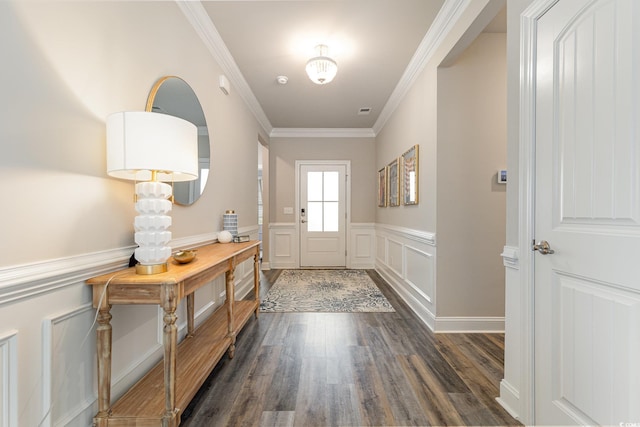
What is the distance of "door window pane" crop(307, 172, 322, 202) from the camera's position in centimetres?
527

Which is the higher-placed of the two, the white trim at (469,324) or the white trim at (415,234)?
the white trim at (415,234)

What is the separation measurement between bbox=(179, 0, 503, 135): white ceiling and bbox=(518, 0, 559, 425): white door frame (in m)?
1.00

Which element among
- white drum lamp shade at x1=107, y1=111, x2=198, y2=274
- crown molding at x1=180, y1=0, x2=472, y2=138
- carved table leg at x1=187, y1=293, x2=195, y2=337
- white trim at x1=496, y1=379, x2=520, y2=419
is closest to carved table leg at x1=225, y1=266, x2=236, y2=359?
carved table leg at x1=187, y1=293, x2=195, y2=337

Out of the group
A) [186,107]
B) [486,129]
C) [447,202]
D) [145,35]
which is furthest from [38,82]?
[486,129]

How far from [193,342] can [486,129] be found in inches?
114

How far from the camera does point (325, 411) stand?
1455 millimetres

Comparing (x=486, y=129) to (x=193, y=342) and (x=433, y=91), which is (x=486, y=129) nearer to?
(x=433, y=91)

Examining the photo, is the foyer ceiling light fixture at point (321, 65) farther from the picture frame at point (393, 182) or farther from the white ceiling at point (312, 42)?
the picture frame at point (393, 182)

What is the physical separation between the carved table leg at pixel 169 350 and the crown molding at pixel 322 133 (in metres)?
4.36

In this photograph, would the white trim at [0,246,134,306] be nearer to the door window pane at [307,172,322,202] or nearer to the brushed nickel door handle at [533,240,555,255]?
the brushed nickel door handle at [533,240,555,255]

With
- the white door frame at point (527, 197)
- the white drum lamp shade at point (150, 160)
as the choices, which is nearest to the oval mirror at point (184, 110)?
the white drum lamp shade at point (150, 160)

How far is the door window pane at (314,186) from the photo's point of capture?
5.27m

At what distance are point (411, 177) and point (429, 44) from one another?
4.18 ft

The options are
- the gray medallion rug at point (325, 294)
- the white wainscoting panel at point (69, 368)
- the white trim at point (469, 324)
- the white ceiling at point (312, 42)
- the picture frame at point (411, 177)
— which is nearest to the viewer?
the white wainscoting panel at point (69, 368)
